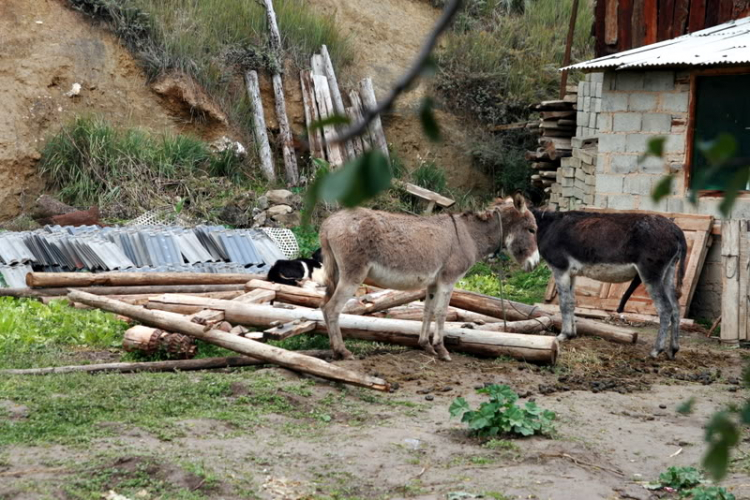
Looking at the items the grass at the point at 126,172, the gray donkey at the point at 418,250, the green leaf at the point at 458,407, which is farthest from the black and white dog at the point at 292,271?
the grass at the point at 126,172

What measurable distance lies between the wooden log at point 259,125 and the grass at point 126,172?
3.51 ft

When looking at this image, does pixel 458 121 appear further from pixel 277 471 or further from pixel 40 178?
pixel 277 471

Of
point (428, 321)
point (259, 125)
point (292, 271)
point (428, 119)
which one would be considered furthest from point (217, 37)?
point (428, 119)

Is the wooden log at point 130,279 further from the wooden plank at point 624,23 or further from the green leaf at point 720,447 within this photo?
the green leaf at point 720,447

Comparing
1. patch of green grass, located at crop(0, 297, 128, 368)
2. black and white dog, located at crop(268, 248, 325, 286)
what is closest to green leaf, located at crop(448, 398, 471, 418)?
patch of green grass, located at crop(0, 297, 128, 368)

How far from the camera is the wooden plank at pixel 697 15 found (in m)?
13.8

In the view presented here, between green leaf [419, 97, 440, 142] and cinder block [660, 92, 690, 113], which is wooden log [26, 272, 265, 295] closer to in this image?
cinder block [660, 92, 690, 113]

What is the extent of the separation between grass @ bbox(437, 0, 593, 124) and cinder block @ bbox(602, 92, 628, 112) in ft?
26.8

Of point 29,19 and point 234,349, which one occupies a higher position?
point 29,19

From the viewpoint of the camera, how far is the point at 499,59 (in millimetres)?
22000

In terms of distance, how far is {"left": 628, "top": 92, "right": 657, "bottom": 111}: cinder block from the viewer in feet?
41.5

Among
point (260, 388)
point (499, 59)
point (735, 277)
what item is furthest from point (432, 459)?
point (499, 59)

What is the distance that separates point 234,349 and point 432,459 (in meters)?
2.77

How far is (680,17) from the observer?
1406cm
